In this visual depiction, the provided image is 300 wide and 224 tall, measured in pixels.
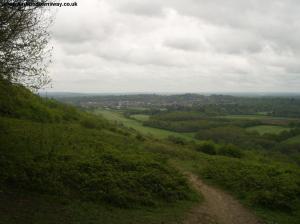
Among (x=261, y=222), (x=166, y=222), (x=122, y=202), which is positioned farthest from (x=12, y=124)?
(x=261, y=222)

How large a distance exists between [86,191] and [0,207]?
144 inches

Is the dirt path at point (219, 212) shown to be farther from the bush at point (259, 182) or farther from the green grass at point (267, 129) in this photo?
the green grass at point (267, 129)

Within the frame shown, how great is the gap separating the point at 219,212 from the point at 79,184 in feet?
21.3

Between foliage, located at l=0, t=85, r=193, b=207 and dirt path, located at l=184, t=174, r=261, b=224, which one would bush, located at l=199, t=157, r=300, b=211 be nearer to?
dirt path, located at l=184, t=174, r=261, b=224

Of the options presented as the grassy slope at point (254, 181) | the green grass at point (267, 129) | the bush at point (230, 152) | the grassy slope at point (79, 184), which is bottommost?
the green grass at point (267, 129)

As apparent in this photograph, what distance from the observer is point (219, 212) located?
13570mm

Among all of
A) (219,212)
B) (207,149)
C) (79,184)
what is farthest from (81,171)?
(207,149)

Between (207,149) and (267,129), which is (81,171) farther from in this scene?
(267,129)

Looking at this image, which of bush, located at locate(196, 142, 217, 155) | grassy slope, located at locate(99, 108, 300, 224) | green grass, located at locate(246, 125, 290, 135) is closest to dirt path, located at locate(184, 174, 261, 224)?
grassy slope, located at locate(99, 108, 300, 224)

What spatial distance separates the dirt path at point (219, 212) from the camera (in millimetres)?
12577

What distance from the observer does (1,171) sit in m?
13.0

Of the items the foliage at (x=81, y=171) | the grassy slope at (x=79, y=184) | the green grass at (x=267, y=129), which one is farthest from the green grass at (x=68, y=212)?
the green grass at (x=267, y=129)

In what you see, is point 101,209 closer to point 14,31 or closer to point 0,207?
point 0,207

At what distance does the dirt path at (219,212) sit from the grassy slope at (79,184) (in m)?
0.66
